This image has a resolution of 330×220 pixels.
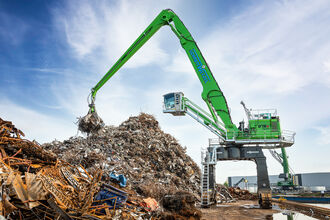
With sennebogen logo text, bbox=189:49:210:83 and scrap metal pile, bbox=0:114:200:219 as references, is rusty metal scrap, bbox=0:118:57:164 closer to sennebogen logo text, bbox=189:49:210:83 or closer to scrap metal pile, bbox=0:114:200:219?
scrap metal pile, bbox=0:114:200:219

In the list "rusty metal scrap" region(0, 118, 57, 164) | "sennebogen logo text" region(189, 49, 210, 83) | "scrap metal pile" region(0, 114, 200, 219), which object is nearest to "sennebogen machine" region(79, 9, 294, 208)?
"sennebogen logo text" region(189, 49, 210, 83)

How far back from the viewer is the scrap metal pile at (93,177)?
14.5 feet

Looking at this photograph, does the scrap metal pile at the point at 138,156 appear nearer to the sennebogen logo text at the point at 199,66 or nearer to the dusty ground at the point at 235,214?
the dusty ground at the point at 235,214

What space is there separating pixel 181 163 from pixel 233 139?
407 cm

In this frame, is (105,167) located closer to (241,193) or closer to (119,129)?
(119,129)

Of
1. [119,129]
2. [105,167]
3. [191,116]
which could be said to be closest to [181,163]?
[191,116]

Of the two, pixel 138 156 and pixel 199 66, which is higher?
pixel 199 66

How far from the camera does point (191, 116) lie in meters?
13.3

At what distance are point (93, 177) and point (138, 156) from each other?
8.68 m

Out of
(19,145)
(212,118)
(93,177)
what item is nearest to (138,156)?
(212,118)

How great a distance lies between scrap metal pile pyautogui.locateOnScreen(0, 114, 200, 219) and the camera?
4.41 m

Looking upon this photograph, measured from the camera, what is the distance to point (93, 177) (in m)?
5.17

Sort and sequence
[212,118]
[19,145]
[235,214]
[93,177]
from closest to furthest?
[93,177], [19,145], [235,214], [212,118]

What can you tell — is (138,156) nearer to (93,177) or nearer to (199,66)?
(199,66)
